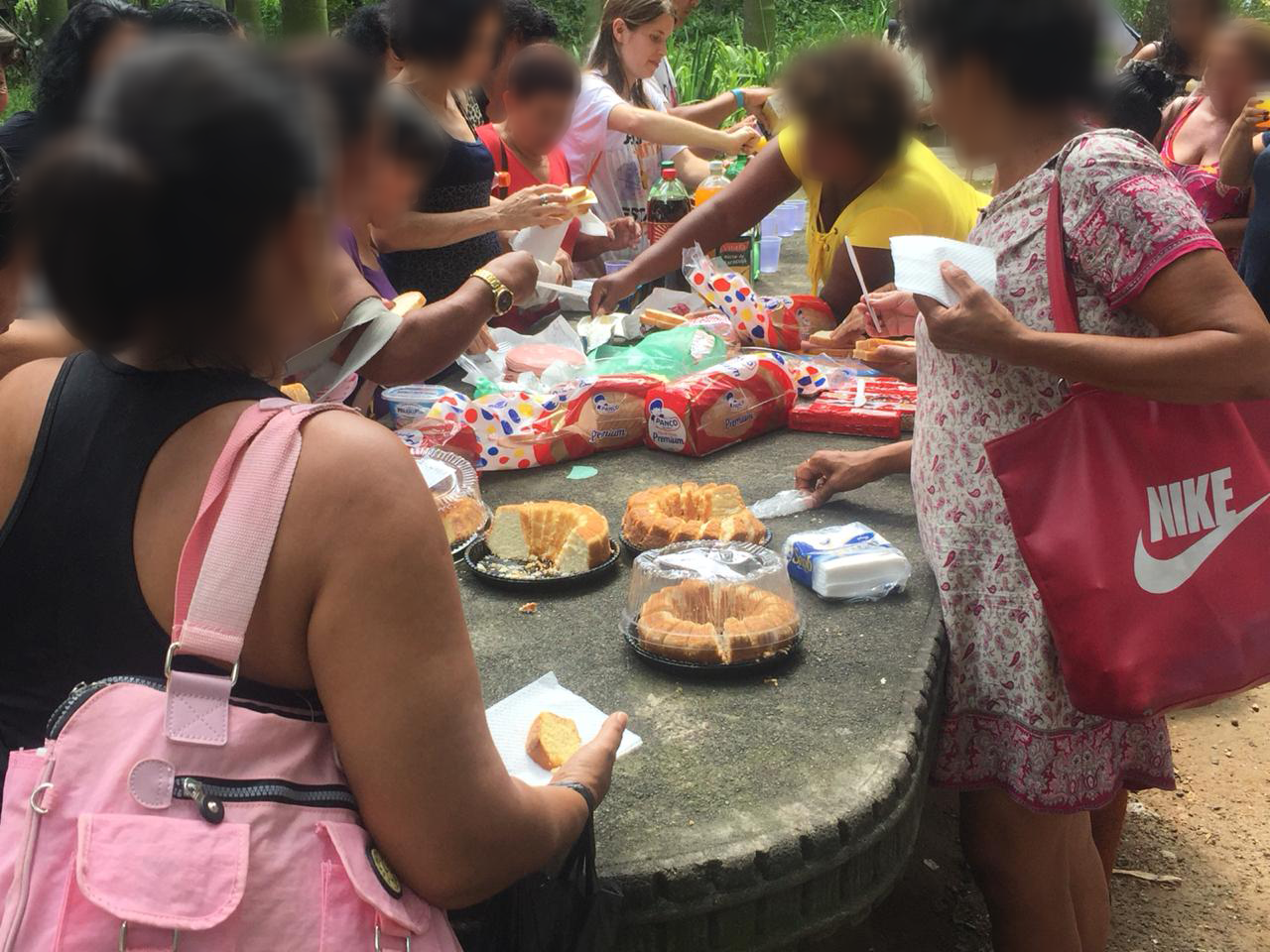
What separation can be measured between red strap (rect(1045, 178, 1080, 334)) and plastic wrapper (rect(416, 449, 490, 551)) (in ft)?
4.23

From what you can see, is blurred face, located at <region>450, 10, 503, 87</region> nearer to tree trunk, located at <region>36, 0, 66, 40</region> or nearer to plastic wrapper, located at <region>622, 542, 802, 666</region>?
plastic wrapper, located at <region>622, 542, 802, 666</region>

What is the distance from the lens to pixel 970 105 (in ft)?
5.02

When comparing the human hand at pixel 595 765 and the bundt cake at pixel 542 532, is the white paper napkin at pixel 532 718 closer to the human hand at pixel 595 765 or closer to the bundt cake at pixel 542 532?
the human hand at pixel 595 765

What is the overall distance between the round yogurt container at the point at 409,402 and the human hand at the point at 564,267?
44.9 inches

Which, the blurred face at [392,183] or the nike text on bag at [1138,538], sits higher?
the blurred face at [392,183]

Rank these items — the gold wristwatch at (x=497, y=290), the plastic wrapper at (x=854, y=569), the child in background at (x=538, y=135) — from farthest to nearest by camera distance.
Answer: the child in background at (x=538, y=135), the gold wristwatch at (x=497, y=290), the plastic wrapper at (x=854, y=569)

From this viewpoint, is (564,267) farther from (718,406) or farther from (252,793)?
(252,793)

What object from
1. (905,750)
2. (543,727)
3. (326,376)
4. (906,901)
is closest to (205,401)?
(543,727)

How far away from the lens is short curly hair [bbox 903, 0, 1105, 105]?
1376 mm

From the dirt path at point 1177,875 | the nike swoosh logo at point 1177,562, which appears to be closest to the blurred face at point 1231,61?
the nike swoosh logo at point 1177,562

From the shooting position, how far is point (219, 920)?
88 cm

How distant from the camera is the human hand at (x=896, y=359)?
2455mm

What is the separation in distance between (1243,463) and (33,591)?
1676 mm

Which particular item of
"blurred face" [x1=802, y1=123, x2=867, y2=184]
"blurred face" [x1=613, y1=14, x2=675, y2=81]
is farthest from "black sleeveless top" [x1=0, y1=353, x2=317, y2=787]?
"blurred face" [x1=613, y1=14, x2=675, y2=81]
